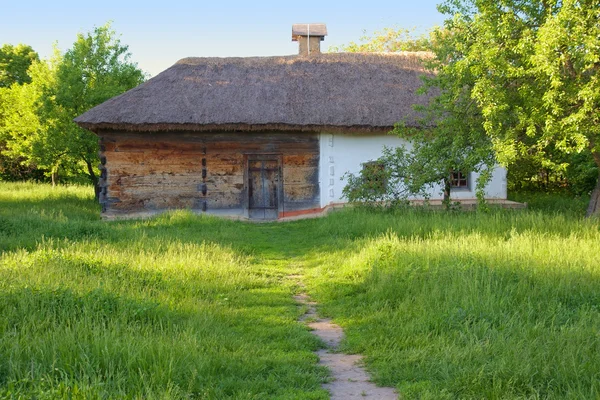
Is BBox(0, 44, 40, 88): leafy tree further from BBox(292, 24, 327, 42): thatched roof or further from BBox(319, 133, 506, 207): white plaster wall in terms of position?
BBox(319, 133, 506, 207): white plaster wall

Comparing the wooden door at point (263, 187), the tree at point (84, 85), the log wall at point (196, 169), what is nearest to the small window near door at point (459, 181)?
the log wall at point (196, 169)

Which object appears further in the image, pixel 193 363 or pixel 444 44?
pixel 444 44

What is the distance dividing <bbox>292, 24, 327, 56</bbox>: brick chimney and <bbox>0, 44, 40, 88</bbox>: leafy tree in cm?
1856

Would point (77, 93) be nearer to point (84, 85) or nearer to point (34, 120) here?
point (84, 85)

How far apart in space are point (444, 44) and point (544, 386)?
975cm

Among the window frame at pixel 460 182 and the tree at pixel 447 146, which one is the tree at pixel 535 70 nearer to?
the tree at pixel 447 146

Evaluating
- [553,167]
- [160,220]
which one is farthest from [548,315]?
[160,220]

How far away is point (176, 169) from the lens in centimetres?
1686

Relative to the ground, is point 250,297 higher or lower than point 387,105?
lower

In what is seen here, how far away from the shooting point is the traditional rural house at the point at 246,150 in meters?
16.4

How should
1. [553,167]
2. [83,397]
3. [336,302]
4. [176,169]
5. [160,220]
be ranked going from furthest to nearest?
[176,169], [160,220], [553,167], [336,302], [83,397]

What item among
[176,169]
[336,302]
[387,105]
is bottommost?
[336,302]

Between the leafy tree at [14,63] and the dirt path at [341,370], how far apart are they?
3122 cm

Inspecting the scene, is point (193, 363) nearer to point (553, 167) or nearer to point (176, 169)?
point (553, 167)
